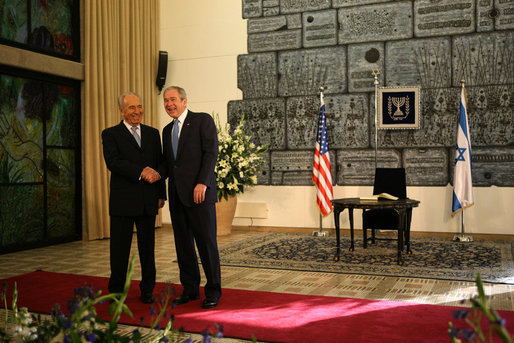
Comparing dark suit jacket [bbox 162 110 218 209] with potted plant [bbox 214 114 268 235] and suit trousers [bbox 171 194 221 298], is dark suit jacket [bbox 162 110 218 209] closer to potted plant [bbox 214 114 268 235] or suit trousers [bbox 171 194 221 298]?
suit trousers [bbox 171 194 221 298]

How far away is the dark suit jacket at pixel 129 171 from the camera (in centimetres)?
387

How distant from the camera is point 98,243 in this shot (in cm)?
739

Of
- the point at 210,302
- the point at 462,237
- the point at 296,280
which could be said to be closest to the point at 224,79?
the point at 462,237

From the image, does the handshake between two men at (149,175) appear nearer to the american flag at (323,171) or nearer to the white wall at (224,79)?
the american flag at (323,171)

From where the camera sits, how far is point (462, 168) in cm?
709

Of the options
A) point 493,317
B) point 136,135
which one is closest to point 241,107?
point 136,135

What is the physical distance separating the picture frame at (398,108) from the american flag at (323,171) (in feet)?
2.83

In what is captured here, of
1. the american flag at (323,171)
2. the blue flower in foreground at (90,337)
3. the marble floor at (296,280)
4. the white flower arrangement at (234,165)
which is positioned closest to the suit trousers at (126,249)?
the marble floor at (296,280)

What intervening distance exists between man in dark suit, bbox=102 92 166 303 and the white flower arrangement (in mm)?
3738

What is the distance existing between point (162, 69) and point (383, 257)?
5154mm

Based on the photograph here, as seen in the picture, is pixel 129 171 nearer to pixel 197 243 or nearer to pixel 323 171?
pixel 197 243

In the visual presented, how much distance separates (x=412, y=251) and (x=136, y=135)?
378 centimetres

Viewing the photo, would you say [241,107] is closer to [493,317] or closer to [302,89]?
[302,89]

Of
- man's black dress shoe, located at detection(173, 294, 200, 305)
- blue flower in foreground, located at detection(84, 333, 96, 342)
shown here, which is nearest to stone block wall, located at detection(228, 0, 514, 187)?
man's black dress shoe, located at detection(173, 294, 200, 305)
